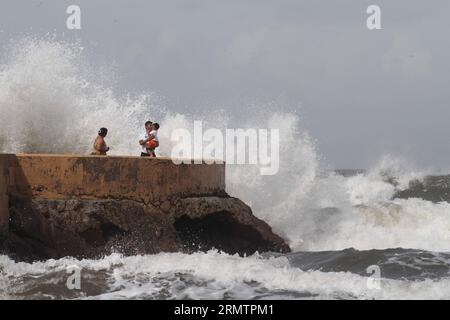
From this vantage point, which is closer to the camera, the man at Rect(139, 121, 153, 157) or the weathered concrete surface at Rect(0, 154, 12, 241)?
the weathered concrete surface at Rect(0, 154, 12, 241)

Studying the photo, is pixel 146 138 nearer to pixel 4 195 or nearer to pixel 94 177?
pixel 94 177

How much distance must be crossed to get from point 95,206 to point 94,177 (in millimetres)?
322

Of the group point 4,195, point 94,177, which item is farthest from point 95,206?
point 4,195

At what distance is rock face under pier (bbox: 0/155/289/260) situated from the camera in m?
7.62

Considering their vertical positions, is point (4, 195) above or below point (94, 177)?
below

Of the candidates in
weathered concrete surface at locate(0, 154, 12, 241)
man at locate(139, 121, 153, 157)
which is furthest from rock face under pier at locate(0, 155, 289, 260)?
man at locate(139, 121, 153, 157)

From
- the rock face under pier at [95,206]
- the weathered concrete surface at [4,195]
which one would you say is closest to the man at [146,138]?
the rock face under pier at [95,206]

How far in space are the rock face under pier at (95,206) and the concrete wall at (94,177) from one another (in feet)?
0.03

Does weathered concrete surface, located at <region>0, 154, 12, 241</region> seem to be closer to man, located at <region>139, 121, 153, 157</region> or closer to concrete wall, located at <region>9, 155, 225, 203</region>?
concrete wall, located at <region>9, 155, 225, 203</region>

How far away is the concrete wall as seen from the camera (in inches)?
306

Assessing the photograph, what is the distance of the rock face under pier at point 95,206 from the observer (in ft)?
25.0

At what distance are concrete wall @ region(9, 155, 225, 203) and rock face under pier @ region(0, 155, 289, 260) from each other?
11mm

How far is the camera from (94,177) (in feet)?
25.9

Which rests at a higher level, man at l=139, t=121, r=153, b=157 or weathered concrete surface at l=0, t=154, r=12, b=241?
man at l=139, t=121, r=153, b=157
